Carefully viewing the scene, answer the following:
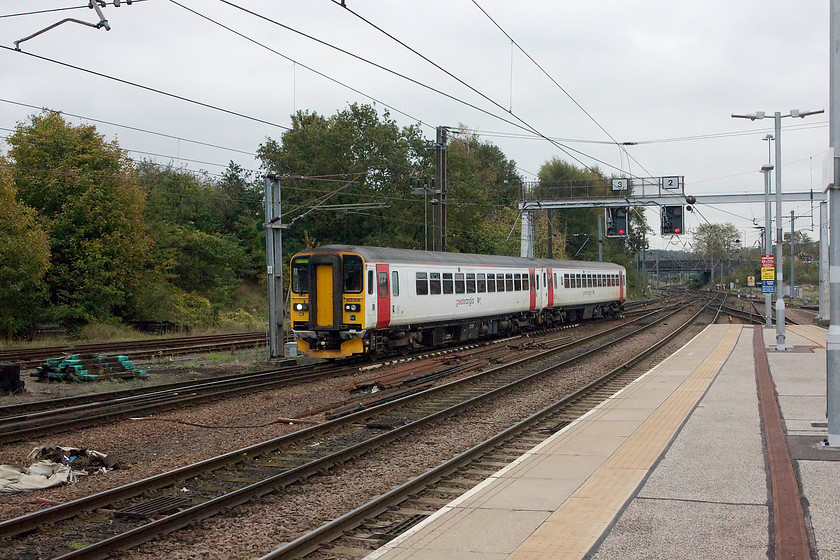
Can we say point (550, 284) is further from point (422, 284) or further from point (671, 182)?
point (422, 284)

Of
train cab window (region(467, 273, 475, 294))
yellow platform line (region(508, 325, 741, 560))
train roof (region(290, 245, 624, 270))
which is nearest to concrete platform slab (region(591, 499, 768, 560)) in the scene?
yellow platform line (region(508, 325, 741, 560))

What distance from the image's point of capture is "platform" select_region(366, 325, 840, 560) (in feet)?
19.1

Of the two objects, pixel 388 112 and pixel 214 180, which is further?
pixel 214 180

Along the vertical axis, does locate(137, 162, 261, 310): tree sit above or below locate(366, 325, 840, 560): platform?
above

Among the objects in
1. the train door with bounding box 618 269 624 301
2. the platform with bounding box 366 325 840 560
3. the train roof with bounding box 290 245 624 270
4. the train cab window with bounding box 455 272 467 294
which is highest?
the train roof with bounding box 290 245 624 270

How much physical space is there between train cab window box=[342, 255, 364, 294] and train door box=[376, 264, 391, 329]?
0.56 metres

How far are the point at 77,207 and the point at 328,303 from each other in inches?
728

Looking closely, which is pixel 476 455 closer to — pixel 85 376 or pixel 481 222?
pixel 85 376

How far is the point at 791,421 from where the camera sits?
1088 cm

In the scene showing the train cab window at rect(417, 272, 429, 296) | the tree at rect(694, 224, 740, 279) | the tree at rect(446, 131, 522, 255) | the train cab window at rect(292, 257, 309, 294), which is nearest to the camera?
the train cab window at rect(292, 257, 309, 294)

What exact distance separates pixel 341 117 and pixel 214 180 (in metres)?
Answer: 19.1

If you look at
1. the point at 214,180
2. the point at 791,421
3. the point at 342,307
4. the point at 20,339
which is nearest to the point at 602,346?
the point at 342,307

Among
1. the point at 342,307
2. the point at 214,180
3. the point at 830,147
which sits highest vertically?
the point at 214,180

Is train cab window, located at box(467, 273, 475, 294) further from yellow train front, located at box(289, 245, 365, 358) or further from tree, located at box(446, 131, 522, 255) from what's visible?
tree, located at box(446, 131, 522, 255)
